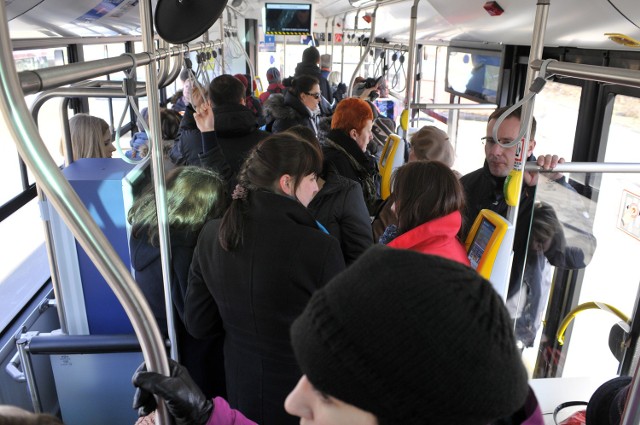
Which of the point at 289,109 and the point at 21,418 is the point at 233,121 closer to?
the point at 289,109

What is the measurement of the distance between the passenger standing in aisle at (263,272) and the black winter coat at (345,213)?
472 mm

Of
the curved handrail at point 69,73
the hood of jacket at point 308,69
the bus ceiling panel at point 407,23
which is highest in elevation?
the bus ceiling panel at point 407,23

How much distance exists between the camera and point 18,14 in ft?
6.50

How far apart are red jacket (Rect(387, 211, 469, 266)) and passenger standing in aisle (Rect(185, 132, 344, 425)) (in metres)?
0.32

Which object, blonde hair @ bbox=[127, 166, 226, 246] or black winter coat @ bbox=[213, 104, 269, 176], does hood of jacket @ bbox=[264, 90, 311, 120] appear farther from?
blonde hair @ bbox=[127, 166, 226, 246]

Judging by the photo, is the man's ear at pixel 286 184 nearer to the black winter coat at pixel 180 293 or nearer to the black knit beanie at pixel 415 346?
the black winter coat at pixel 180 293

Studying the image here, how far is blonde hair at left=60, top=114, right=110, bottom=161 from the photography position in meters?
2.74

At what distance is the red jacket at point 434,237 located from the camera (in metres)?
1.88

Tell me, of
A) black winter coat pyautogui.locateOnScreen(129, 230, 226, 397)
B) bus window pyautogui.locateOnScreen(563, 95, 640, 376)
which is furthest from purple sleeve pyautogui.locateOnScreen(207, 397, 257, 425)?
bus window pyautogui.locateOnScreen(563, 95, 640, 376)

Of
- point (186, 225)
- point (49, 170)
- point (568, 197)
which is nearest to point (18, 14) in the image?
point (186, 225)

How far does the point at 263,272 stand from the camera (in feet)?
5.32

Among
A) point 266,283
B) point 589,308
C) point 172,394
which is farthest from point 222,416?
point 589,308

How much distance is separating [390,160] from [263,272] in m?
1.89

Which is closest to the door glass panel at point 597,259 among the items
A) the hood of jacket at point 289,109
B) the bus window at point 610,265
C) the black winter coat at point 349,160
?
the bus window at point 610,265
